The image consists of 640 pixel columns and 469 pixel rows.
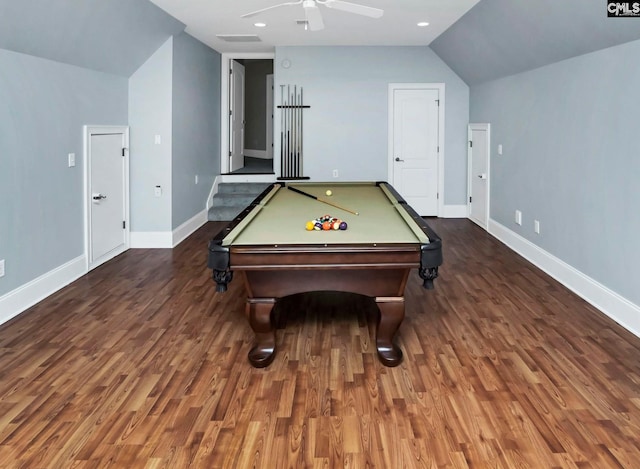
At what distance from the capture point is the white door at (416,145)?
8641 millimetres

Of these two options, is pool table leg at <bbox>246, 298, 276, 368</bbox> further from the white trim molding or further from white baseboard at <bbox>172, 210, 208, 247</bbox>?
the white trim molding

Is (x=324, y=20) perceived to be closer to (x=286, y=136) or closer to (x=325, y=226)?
(x=286, y=136)

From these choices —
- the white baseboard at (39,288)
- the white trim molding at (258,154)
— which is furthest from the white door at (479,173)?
the white trim molding at (258,154)

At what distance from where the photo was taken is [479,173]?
8.20 meters

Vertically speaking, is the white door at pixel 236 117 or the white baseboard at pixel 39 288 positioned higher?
the white door at pixel 236 117

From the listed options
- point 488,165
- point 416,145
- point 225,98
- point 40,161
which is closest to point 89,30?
point 40,161

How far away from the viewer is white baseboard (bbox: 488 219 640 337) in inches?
161

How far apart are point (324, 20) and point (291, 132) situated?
228cm

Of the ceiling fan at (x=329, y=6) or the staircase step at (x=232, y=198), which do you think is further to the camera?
the staircase step at (x=232, y=198)

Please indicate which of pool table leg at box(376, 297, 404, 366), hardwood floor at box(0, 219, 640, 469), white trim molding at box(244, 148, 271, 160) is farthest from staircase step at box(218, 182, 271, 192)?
pool table leg at box(376, 297, 404, 366)

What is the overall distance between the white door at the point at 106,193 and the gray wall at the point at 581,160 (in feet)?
13.9

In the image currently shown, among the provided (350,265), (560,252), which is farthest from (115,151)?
(560,252)

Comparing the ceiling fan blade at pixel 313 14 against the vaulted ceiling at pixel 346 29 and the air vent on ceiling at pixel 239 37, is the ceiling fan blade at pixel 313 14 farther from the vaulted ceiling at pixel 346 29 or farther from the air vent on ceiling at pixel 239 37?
the air vent on ceiling at pixel 239 37

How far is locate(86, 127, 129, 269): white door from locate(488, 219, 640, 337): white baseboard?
4246 mm
